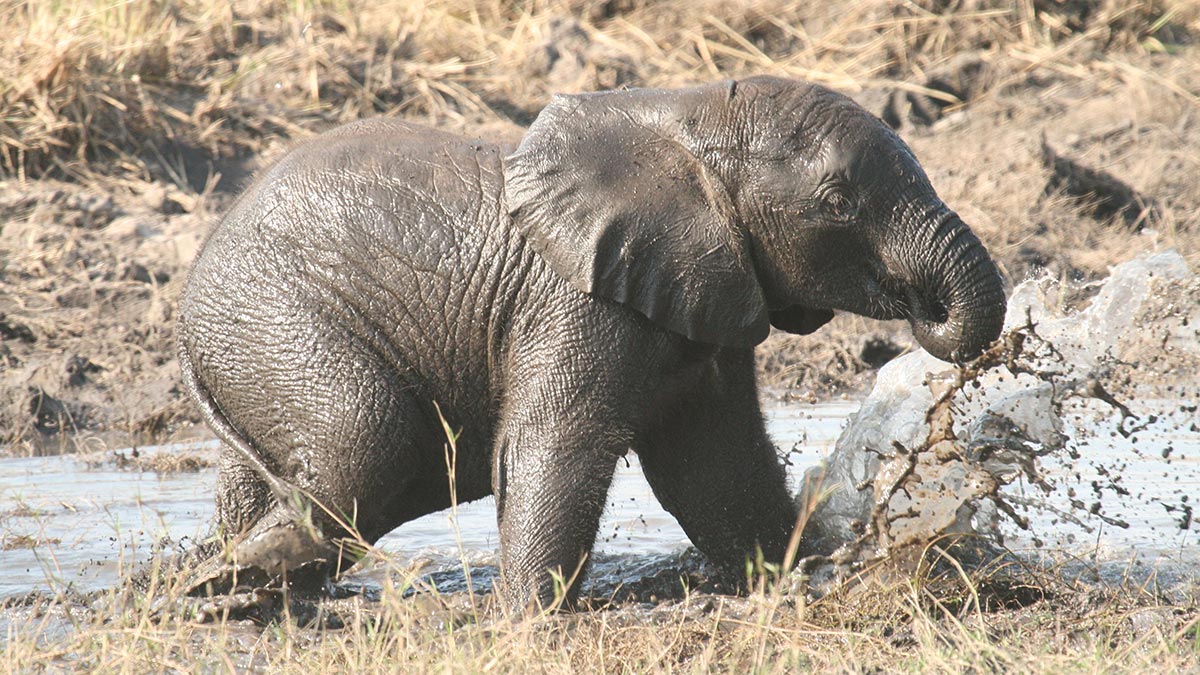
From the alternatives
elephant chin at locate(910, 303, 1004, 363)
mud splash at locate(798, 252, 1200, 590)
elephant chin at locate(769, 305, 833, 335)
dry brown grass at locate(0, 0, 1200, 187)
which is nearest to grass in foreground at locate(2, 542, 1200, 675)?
mud splash at locate(798, 252, 1200, 590)

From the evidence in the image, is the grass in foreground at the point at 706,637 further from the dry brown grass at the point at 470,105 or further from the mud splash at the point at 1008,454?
the mud splash at the point at 1008,454

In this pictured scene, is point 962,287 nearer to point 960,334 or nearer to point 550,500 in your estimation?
point 960,334

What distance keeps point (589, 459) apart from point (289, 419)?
965mm

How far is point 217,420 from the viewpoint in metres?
5.36

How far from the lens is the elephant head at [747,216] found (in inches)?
189

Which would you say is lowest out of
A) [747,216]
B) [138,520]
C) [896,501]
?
[138,520]

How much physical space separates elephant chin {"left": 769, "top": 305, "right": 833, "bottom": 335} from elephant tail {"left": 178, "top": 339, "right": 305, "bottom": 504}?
1605 millimetres

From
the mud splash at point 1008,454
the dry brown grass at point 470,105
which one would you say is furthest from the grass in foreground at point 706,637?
the mud splash at point 1008,454

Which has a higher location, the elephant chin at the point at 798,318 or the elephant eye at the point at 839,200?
the elephant eye at the point at 839,200

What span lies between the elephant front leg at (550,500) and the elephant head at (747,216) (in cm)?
43

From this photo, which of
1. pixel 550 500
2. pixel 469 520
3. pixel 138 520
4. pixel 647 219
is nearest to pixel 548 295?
pixel 647 219

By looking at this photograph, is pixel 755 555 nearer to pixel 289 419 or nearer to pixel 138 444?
pixel 289 419

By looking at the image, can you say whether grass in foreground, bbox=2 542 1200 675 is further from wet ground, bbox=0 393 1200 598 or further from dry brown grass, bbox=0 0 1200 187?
dry brown grass, bbox=0 0 1200 187

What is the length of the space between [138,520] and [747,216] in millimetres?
3204
